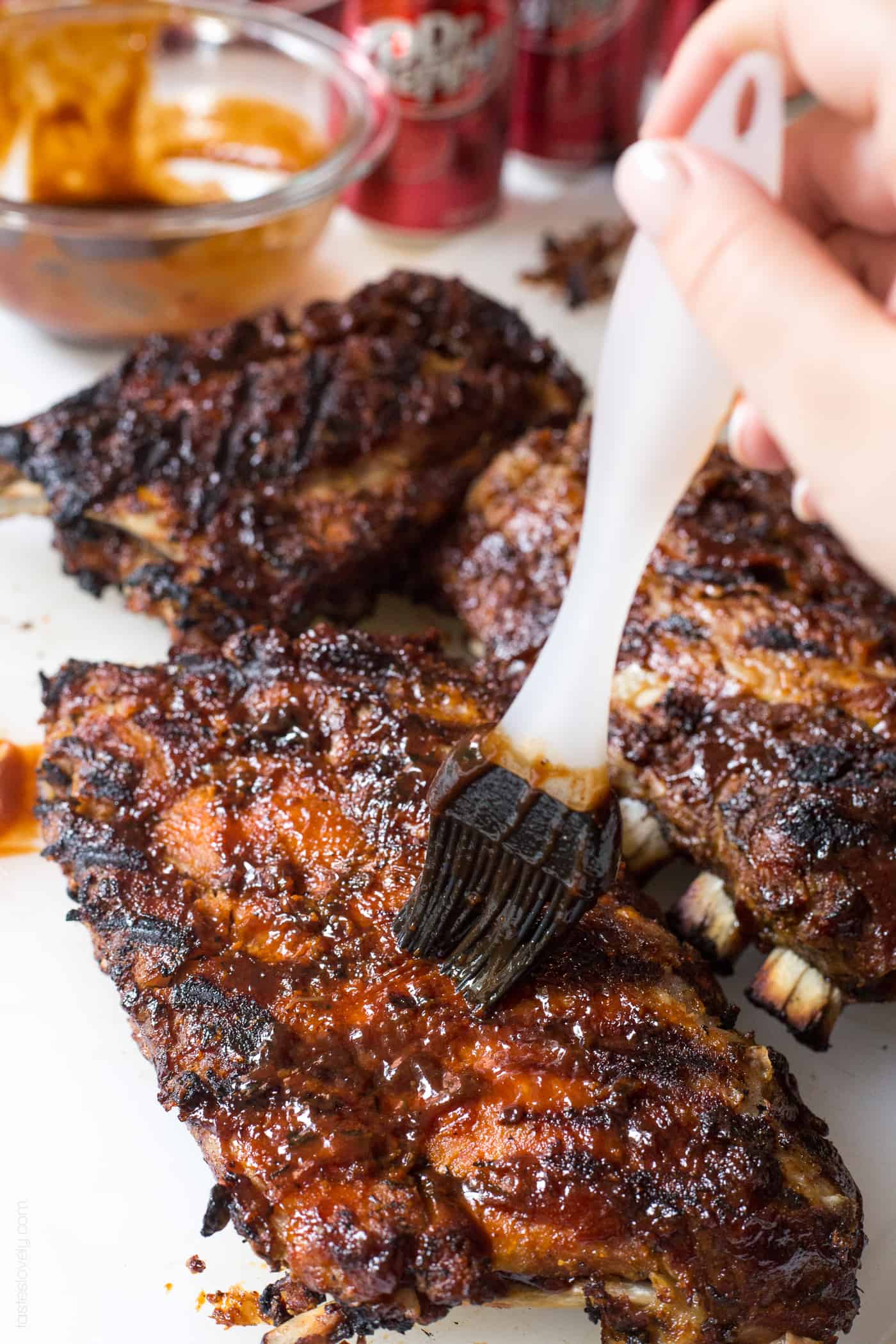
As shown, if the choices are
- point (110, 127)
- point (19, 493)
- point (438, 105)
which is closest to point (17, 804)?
point (19, 493)

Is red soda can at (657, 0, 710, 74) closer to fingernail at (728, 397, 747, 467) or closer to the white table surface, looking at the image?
fingernail at (728, 397, 747, 467)

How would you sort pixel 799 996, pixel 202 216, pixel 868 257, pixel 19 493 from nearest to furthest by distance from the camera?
1. pixel 799 996
2. pixel 868 257
3. pixel 19 493
4. pixel 202 216

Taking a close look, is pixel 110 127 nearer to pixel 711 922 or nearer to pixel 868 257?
pixel 868 257

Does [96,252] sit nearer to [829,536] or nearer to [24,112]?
[24,112]

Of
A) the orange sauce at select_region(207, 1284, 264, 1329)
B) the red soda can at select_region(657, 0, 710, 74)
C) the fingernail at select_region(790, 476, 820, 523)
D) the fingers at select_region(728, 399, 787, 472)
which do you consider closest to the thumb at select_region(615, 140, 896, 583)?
the fingernail at select_region(790, 476, 820, 523)

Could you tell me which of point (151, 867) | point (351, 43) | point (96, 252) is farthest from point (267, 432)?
point (351, 43)

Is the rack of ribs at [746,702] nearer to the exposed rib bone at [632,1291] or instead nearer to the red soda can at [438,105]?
the exposed rib bone at [632,1291]

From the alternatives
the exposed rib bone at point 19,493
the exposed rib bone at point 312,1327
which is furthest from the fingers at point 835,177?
the exposed rib bone at point 312,1327

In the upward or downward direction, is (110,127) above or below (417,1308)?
above
